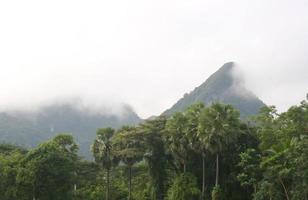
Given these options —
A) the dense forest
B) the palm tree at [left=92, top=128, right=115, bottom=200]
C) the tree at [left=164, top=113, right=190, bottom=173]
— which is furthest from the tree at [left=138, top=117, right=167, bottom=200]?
the palm tree at [left=92, top=128, right=115, bottom=200]

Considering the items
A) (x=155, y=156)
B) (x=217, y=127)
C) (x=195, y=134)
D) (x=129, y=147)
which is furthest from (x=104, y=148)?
(x=217, y=127)

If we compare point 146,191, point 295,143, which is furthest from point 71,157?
point 295,143

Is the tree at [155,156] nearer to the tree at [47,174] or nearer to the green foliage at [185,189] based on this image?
the green foliage at [185,189]

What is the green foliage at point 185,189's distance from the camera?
5172cm

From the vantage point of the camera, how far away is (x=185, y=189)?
2048 inches

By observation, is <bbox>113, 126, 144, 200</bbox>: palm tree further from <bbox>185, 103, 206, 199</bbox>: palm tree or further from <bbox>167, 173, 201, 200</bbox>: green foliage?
<bbox>185, 103, 206, 199</bbox>: palm tree

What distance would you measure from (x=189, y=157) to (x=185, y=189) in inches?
208

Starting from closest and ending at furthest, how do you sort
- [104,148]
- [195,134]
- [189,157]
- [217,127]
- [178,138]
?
[217,127] < [195,134] < [178,138] < [189,157] < [104,148]

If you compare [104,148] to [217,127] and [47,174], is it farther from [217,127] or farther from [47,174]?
[217,127]

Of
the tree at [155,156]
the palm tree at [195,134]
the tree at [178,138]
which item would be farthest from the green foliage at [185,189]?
the tree at [155,156]

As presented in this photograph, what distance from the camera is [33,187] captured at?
53344 mm

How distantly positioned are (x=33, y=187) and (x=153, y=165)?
49.3 ft

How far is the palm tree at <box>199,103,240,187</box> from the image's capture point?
4966 cm

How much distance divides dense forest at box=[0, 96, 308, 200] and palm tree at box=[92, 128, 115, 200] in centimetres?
13
